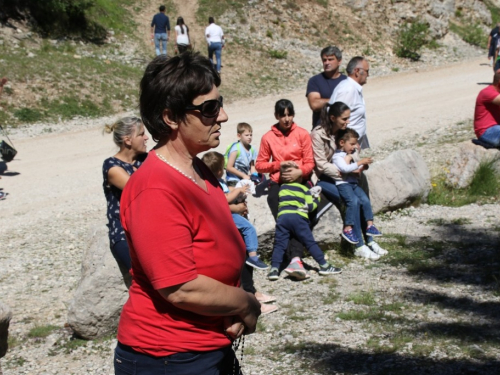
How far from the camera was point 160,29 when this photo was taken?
19.9 m

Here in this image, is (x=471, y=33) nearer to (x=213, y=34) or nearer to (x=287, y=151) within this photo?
(x=213, y=34)

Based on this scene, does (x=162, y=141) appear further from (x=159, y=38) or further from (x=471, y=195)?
(x=159, y=38)

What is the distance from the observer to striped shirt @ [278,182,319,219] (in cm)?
670

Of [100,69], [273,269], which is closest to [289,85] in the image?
[100,69]

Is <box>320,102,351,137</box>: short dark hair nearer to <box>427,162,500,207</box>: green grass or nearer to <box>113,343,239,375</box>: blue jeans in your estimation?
<box>427,162,500,207</box>: green grass

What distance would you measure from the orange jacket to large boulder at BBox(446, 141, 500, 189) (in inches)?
132

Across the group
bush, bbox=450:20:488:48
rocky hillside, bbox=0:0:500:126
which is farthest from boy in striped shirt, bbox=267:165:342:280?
bush, bbox=450:20:488:48

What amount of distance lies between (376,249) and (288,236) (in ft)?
3.53

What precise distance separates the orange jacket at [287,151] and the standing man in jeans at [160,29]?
1367 centimetres

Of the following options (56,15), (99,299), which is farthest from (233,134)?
(99,299)

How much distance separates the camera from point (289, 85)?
19406 mm

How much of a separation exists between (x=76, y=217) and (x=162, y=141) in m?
7.13

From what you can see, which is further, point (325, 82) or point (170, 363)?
point (325, 82)

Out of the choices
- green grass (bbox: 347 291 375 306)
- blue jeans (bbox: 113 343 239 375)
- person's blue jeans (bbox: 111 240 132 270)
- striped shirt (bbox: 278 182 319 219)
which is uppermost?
blue jeans (bbox: 113 343 239 375)
